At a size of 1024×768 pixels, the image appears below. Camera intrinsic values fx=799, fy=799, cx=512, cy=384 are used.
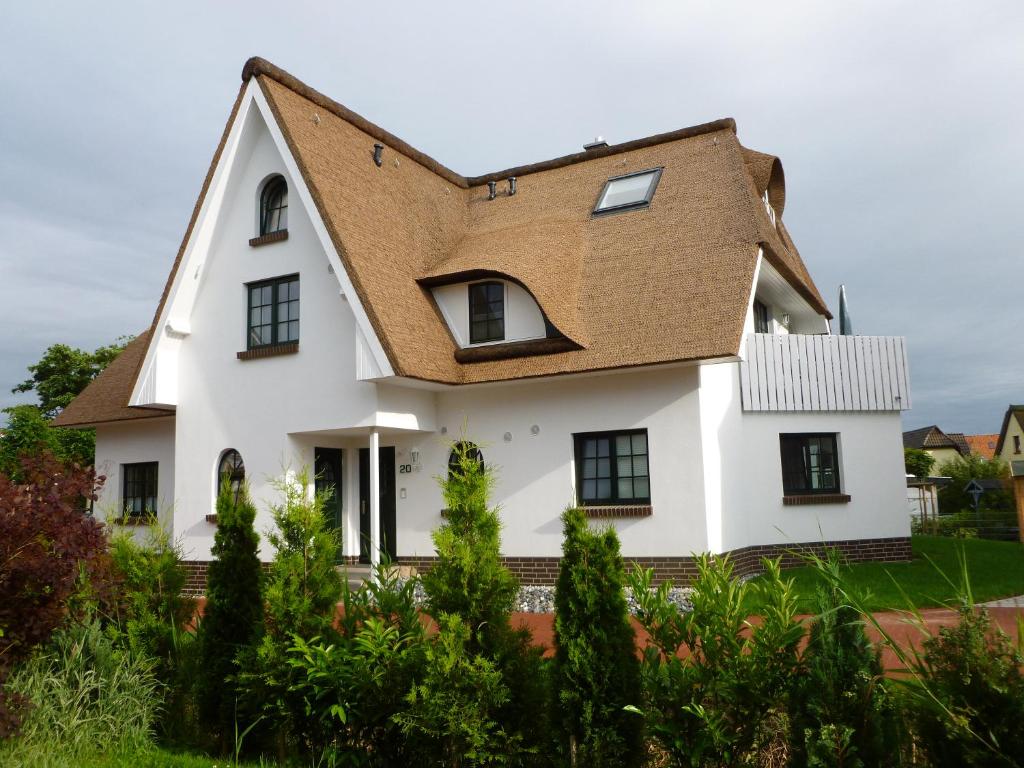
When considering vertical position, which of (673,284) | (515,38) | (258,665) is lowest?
(258,665)

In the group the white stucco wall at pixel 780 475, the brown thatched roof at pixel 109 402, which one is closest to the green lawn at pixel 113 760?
A: the white stucco wall at pixel 780 475

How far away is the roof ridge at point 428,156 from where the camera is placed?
15.8 metres

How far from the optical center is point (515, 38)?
1198 centimetres

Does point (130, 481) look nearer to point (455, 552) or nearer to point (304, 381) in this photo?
point (304, 381)

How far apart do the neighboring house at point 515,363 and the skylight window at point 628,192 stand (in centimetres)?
7

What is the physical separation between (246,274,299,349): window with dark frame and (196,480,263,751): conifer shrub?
8557mm

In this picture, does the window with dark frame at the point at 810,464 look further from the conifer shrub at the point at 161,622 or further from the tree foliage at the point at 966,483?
the tree foliage at the point at 966,483

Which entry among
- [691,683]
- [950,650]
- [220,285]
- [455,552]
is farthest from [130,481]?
[950,650]

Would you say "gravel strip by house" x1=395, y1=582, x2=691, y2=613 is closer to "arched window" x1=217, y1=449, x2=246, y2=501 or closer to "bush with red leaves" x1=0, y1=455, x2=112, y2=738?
"arched window" x1=217, y1=449, x2=246, y2=501

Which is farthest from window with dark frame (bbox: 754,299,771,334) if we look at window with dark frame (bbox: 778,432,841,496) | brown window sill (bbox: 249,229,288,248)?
brown window sill (bbox: 249,229,288,248)

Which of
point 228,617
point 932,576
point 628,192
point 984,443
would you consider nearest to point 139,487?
point 628,192

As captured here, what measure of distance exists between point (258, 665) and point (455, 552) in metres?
2.09

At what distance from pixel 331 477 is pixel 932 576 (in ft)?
37.1

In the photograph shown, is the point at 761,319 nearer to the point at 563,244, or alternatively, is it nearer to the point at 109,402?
the point at 563,244
